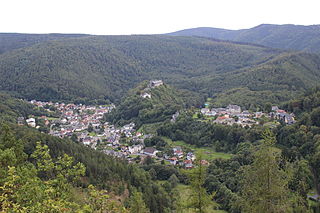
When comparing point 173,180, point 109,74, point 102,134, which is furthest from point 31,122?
point 109,74

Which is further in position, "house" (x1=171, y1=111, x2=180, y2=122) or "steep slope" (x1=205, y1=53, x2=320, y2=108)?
"steep slope" (x1=205, y1=53, x2=320, y2=108)

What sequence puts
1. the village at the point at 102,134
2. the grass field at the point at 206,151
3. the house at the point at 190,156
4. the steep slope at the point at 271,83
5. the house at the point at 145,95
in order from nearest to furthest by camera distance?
the grass field at the point at 206,151 → the house at the point at 190,156 → the village at the point at 102,134 → the steep slope at the point at 271,83 → the house at the point at 145,95

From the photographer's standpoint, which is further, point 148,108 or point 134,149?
point 148,108

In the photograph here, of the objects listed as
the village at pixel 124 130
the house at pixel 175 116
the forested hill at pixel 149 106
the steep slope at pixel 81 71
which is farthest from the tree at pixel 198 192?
the steep slope at pixel 81 71

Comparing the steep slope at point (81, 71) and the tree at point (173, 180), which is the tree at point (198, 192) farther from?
the steep slope at point (81, 71)

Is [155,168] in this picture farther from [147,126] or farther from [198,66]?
[198,66]

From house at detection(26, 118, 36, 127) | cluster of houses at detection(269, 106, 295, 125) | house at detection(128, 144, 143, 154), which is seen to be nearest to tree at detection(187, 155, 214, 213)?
house at detection(128, 144, 143, 154)

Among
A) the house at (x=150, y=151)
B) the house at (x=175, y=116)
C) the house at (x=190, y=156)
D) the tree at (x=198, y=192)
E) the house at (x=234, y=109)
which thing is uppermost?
the tree at (x=198, y=192)

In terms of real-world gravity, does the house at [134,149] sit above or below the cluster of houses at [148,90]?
below

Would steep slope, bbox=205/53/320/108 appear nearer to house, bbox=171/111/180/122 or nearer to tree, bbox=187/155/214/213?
house, bbox=171/111/180/122

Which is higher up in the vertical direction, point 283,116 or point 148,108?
point 283,116

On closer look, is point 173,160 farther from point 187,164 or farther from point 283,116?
point 283,116

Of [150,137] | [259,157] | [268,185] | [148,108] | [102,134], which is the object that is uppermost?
[259,157]

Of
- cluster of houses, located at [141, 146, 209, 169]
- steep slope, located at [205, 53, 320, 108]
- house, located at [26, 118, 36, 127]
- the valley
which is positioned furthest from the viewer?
steep slope, located at [205, 53, 320, 108]
